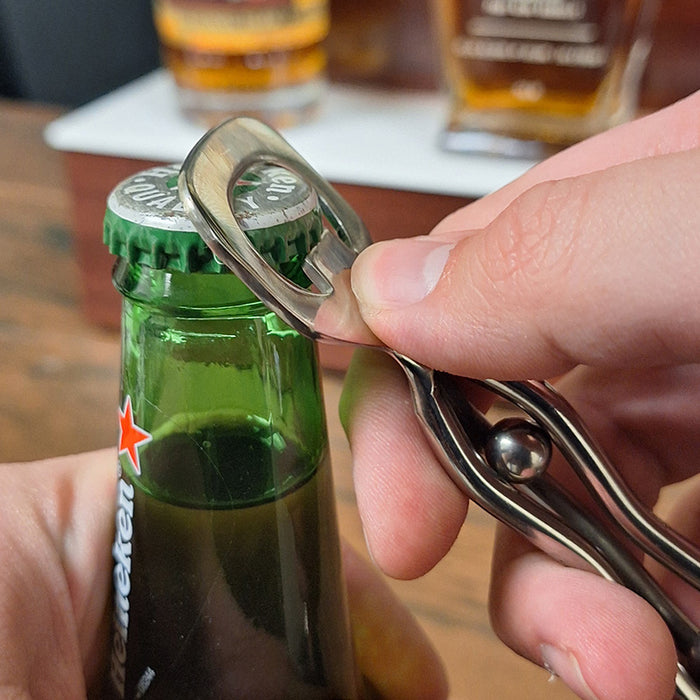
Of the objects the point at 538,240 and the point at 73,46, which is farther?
the point at 73,46

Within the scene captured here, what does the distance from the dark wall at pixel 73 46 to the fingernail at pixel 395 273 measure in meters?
0.69

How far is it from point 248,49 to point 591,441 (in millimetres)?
323

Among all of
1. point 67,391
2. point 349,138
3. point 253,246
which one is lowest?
point 67,391

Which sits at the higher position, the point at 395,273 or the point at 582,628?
the point at 395,273

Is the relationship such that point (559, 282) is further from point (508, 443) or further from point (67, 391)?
point (67, 391)

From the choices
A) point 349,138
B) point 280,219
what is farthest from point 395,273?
point 349,138

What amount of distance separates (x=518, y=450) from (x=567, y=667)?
73mm

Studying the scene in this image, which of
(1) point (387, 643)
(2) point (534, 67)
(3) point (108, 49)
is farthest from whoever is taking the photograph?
(3) point (108, 49)

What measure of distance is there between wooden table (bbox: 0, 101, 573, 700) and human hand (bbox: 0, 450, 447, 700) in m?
0.03

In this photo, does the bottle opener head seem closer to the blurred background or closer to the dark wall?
the blurred background

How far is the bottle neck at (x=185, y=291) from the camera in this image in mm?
208

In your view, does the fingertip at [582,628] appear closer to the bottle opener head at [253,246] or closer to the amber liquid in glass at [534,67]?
the bottle opener head at [253,246]

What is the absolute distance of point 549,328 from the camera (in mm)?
206

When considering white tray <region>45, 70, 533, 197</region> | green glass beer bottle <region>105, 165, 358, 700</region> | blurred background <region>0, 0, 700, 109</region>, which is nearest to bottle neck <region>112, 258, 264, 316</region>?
green glass beer bottle <region>105, 165, 358, 700</region>
